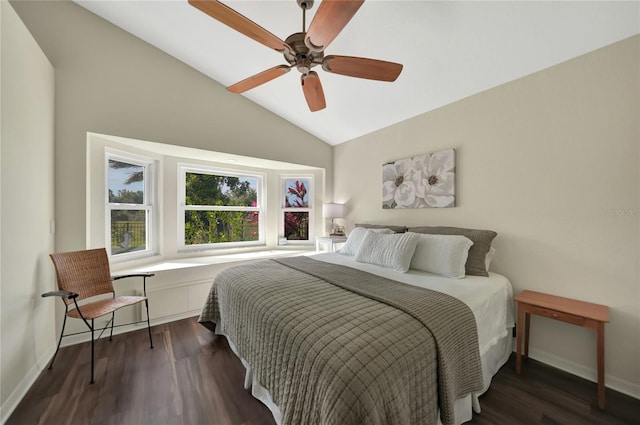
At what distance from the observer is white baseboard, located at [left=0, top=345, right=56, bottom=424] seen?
1476 mm

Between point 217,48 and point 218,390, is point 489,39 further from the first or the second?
A: point 218,390

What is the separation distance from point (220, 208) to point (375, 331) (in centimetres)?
331

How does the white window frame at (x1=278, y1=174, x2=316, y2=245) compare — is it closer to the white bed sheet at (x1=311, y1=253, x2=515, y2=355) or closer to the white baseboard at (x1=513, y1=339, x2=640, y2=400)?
the white bed sheet at (x1=311, y1=253, x2=515, y2=355)

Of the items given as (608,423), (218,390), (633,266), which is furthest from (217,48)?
(608,423)

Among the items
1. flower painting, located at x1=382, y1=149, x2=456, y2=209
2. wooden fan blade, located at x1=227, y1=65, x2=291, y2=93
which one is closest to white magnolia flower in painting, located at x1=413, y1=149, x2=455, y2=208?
flower painting, located at x1=382, y1=149, x2=456, y2=209

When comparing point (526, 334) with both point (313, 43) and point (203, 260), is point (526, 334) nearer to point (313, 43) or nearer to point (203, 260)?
point (313, 43)

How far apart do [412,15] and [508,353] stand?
110 inches

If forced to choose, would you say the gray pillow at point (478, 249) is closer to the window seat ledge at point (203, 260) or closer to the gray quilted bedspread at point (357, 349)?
the gray quilted bedspread at point (357, 349)

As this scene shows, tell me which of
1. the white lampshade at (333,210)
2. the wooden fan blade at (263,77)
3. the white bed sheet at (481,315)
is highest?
the wooden fan blade at (263,77)

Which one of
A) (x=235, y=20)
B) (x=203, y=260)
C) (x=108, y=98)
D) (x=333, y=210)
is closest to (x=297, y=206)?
(x=333, y=210)

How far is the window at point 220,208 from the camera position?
141 inches

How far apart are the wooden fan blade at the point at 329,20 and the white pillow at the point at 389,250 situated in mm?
1698

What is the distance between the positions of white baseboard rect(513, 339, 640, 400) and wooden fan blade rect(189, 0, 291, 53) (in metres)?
3.02

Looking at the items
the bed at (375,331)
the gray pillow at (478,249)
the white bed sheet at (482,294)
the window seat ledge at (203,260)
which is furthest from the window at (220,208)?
the gray pillow at (478,249)
